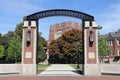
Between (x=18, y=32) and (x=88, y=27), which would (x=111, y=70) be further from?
(x=18, y=32)

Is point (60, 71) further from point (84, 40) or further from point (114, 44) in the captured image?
point (114, 44)

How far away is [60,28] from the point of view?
324 ft

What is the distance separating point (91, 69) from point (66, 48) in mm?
49932

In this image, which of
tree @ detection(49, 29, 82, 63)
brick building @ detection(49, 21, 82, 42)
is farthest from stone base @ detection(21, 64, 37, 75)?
brick building @ detection(49, 21, 82, 42)

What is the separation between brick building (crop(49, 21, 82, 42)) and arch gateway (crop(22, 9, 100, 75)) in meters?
71.6

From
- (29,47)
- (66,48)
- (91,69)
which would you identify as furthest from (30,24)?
(66,48)

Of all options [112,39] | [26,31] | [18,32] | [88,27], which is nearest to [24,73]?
[26,31]

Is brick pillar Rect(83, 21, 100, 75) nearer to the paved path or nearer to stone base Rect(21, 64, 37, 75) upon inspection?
the paved path

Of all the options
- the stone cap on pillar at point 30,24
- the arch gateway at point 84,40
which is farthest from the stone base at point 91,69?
the stone cap on pillar at point 30,24

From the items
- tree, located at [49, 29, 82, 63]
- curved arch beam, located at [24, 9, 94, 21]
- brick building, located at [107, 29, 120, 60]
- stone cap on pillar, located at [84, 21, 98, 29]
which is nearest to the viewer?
stone cap on pillar, located at [84, 21, 98, 29]

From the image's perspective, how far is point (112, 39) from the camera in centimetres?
8612

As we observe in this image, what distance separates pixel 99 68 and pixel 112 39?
63855 millimetres

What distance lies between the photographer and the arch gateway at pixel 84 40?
932 inches

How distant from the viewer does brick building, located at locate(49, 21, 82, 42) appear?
96438 millimetres
